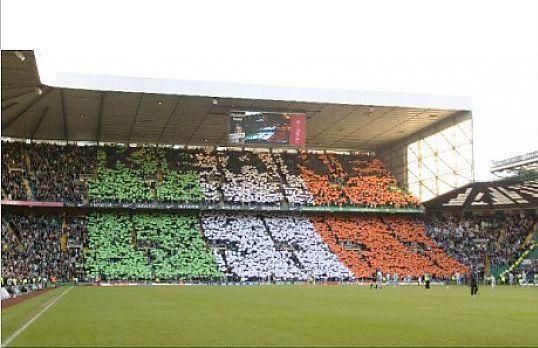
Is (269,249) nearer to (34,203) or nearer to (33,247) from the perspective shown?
(33,247)

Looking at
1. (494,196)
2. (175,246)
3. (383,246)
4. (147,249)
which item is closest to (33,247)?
(147,249)

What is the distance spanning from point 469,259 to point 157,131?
29278 mm

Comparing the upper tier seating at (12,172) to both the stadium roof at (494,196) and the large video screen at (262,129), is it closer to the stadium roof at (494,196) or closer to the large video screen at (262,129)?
the large video screen at (262,129)

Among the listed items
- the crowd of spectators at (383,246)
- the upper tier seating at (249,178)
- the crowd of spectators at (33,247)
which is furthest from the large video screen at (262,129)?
the crowd of spectators at (33,247)

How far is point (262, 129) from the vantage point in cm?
4809

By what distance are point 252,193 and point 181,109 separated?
12109 millimetres

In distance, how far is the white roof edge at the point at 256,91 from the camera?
46.4m

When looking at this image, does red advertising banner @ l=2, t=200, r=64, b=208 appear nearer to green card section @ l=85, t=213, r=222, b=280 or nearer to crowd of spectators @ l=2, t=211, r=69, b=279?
crowd of spectators @ l=2, t=211, r=69, b=279

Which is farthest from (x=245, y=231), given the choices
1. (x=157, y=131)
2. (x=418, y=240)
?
(x=418, y=240)

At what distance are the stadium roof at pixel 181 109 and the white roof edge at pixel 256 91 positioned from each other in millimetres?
67

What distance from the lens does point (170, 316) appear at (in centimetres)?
2038

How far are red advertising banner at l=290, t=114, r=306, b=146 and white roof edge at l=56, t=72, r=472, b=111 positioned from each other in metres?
1.33

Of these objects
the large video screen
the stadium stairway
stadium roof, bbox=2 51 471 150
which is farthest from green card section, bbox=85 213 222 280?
the large video screen

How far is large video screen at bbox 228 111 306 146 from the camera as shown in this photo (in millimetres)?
47656
